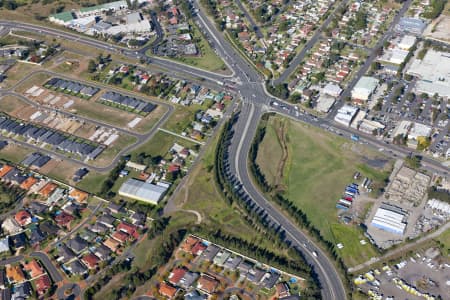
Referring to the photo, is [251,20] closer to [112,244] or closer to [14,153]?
[14,153]

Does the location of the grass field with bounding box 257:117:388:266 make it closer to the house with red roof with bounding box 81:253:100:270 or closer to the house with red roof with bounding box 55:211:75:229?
the house with red roof with bounding box 81:253:100:270

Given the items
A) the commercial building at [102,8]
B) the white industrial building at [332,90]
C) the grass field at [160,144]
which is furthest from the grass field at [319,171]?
the commercial building at [102,8]

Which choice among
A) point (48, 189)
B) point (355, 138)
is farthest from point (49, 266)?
point (355, 138)

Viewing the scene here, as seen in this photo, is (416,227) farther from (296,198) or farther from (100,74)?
(100,74)

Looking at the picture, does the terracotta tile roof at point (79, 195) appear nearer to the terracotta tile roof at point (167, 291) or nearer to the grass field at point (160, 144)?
the grass field at point (160, 144)

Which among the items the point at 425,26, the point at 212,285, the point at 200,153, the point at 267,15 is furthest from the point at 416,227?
the point at 267,15
